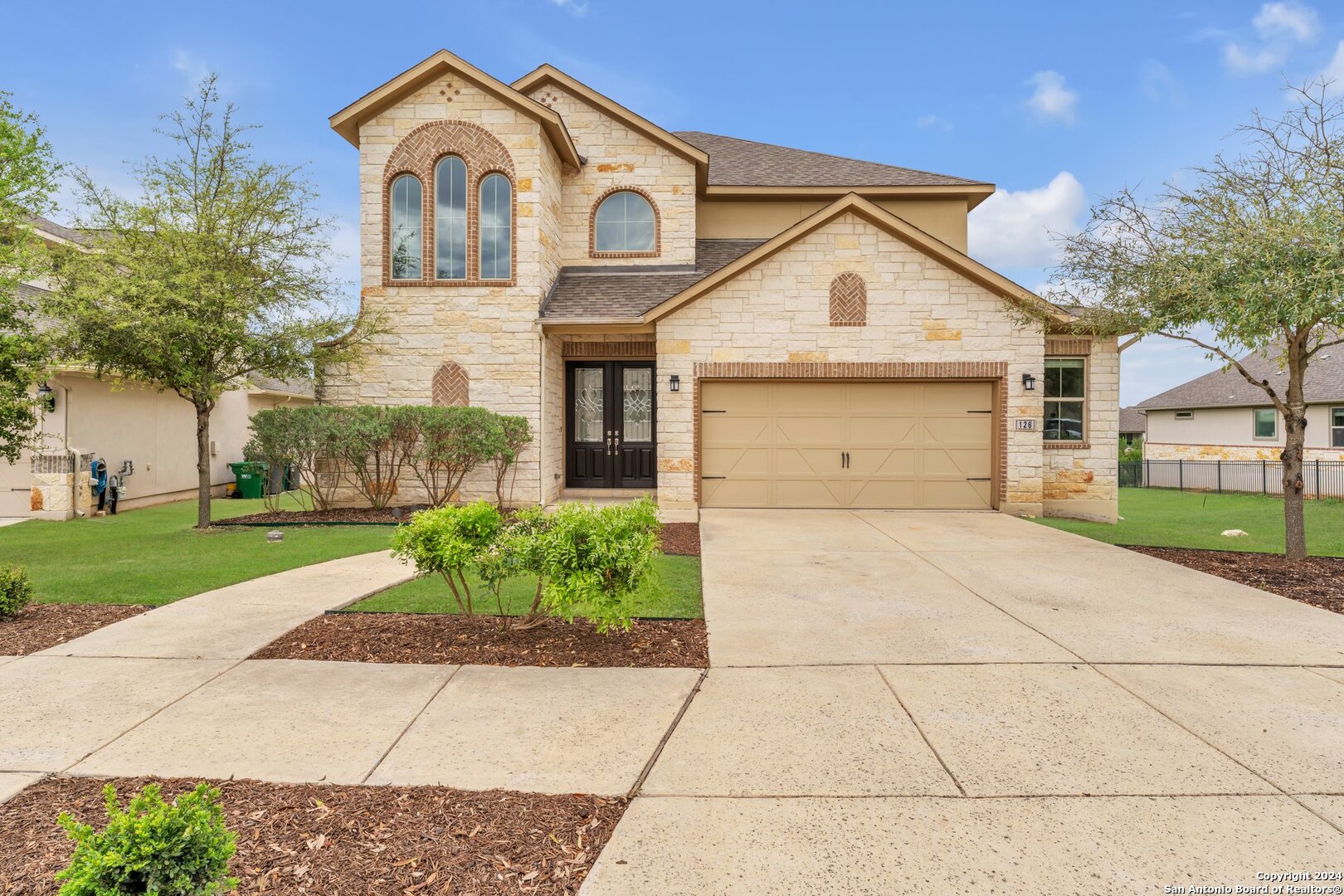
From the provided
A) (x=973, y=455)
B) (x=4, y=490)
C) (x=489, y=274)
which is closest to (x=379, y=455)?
(x=489, y=274)

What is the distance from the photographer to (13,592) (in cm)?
609

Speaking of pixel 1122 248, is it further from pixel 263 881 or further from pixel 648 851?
pixel 263 881

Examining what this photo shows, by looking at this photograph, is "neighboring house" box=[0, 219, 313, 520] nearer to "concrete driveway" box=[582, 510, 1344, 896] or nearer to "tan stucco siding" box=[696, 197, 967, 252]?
"tan stucco siding" box=[696, 197, 967, 252]

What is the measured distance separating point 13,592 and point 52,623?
0.51 m

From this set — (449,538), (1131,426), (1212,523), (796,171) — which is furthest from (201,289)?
(1131,426)

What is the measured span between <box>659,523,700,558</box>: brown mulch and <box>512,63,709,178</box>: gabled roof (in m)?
8.19

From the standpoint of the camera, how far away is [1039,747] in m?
3.74

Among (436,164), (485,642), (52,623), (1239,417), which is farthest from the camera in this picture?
(1239,417)

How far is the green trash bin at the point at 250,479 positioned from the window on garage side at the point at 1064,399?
1954cm

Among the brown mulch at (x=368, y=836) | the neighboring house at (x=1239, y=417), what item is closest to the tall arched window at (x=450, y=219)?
the brown mulch at (x=368, y=836)

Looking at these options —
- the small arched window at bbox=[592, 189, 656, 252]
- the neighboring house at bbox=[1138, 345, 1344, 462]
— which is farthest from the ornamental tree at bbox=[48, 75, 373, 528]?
the neighboring house at bbox=[1138, 345, 1344, 462]

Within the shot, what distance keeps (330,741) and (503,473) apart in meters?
9.51

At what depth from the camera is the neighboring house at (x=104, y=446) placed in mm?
13859

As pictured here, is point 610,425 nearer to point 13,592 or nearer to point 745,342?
point 745,342
